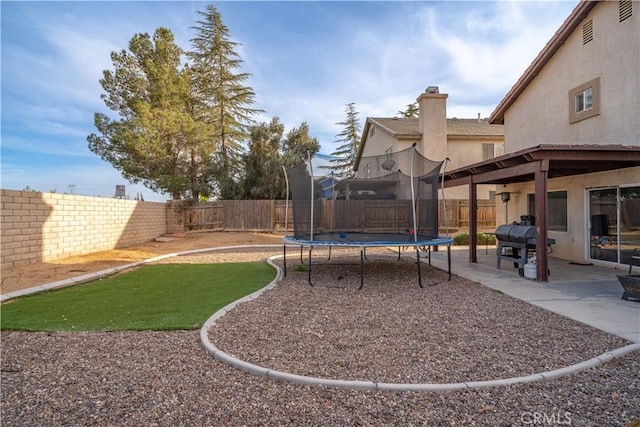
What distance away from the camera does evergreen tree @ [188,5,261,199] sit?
21422 mm

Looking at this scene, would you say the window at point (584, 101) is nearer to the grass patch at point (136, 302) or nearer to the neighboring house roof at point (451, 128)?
the neighboring house roof at point (451, 128)

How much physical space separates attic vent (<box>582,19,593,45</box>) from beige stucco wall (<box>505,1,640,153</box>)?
0.28ft

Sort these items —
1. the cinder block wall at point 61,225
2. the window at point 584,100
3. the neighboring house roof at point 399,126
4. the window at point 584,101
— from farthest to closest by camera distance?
the neighboring house roof at point 399,126, the window at point 584,100, the window at point 584,101, the cinder block wall at point 61,225

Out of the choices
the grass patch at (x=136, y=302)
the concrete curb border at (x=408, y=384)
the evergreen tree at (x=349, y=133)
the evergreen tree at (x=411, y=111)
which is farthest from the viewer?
the evergreen tree at (x=349, y=133)

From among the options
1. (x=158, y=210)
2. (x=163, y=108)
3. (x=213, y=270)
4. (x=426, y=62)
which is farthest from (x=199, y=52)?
(x=213, y=270)

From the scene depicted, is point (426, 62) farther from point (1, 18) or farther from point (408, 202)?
point (1, 18)

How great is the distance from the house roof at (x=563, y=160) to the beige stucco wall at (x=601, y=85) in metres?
0.66

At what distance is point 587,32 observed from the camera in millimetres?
7668

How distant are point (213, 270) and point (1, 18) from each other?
6488 millimetres

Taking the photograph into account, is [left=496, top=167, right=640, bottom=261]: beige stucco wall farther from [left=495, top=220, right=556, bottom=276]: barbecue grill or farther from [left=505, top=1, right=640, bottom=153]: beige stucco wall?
[left=495, top=220, right=556, bottom=276]: barbecue grill

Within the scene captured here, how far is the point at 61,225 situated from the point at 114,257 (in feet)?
4.90

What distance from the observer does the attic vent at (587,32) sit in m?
7.58

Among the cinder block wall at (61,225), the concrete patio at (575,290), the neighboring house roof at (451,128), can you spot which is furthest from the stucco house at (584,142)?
the cinder block wall at (61,225)

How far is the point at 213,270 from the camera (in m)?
7.67
